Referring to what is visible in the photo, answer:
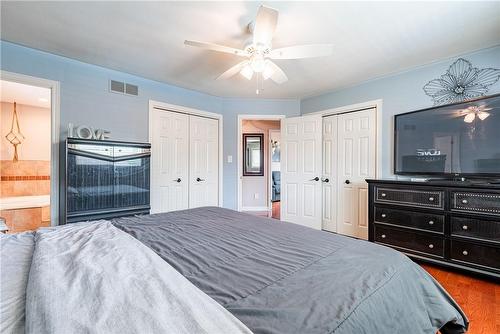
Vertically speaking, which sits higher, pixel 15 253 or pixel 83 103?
pixel 83 103

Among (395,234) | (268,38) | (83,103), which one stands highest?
(268,38)

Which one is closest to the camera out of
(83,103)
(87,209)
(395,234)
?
(87,209)

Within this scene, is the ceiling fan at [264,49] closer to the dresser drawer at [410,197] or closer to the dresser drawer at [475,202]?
the dresser drawer at [410,197]

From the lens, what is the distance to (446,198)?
227cm

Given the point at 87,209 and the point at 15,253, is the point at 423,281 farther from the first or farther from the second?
the point at 87,209

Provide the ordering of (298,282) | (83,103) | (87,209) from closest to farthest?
(298,282), (87,209), (83,103)

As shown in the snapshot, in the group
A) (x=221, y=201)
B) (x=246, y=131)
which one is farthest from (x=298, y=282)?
(x=246, y=131)

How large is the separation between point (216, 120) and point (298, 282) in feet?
12.0

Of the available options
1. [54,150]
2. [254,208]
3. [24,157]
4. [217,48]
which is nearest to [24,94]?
[24,157]

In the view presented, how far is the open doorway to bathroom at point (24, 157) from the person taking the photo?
3620 millimetres

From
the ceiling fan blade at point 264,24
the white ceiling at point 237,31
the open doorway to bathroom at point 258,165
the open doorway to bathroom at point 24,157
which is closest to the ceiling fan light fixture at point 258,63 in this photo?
the ceiling fan blade at point 264,24

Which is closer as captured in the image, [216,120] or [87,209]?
[87,209]

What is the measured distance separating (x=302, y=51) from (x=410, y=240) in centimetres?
225

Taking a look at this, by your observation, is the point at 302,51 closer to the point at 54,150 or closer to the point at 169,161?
the point at 169,161
